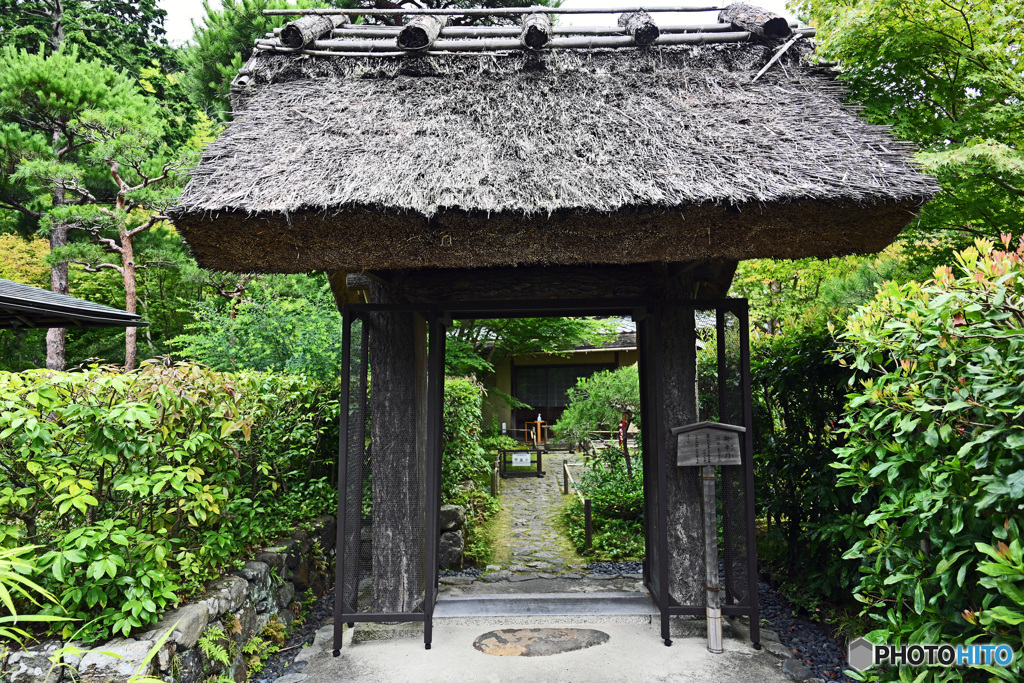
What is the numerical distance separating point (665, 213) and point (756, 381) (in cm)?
236

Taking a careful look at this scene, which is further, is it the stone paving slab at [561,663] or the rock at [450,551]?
the rock at [450,551]

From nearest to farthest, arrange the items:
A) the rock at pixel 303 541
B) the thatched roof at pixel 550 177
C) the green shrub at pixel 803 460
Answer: the thatched roof at pixel 550 177, the green shrub at pixel 803 460, the rock at pixel 303 541

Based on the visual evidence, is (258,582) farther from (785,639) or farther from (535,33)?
(535,33)

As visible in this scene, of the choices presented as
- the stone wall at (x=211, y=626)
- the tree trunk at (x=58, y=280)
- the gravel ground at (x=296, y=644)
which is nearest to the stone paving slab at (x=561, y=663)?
the gravel ground at (x=296, y=644)

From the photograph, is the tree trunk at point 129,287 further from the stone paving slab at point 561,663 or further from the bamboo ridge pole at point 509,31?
the stone paving slab at point 561,663

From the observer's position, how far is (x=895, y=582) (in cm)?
204

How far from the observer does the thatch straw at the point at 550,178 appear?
2.95m

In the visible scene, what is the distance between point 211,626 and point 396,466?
54.3 inches

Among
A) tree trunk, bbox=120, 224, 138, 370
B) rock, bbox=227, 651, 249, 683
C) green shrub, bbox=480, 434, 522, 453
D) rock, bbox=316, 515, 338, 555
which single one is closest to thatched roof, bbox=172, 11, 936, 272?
rock, bbox=227, 651, 249, 683

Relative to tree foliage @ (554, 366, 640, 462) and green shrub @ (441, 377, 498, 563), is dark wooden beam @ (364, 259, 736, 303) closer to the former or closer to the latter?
green shrub @ (441, 377, 498, 563)

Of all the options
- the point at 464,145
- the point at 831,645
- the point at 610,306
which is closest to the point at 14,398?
the point at 464,145

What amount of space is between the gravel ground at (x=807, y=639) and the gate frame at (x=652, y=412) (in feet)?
1.09

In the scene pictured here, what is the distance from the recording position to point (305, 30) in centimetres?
432

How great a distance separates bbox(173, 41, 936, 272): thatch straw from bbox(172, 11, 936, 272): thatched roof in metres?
0.01
